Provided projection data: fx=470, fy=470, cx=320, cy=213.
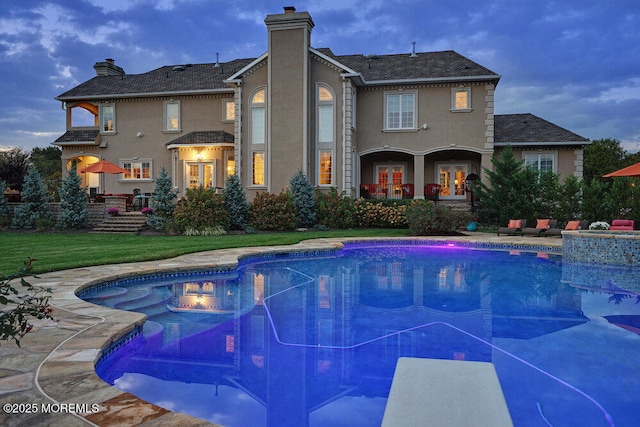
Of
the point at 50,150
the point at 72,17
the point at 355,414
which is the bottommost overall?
the point at 355,414

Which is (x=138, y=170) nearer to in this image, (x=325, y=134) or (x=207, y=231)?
(x=207, y=231)

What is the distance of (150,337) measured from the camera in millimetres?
6398

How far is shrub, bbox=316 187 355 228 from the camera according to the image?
21.5 meters

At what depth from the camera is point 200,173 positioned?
84.9ft

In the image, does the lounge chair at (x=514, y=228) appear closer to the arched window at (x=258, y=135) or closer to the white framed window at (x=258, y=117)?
the arched window at (x=258, y=135)

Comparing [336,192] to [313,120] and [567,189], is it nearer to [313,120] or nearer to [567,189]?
[313,120]

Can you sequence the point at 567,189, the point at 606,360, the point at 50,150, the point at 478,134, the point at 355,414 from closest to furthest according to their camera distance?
the point at 355,414 → the point at 606,360 → the point at 567,189 → the point at 478,134 → the point at 50,150

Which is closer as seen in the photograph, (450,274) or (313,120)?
(450,274)

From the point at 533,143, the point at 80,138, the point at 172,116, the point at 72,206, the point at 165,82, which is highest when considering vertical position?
the point at 165,82

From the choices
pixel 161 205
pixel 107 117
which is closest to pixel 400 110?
pixel 161 205

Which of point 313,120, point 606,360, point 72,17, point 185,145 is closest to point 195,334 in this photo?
point 606,360

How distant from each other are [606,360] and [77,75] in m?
60.1

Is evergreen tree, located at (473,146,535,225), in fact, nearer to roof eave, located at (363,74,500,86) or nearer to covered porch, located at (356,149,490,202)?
covered porch, located at (356,149,490,202)

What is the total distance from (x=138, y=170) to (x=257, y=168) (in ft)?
26.3
